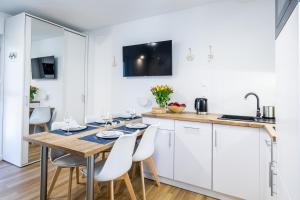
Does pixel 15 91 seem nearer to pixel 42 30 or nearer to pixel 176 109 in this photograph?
pixel 42 30

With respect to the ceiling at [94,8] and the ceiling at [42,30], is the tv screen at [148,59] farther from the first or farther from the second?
the ceiling at [42,30]

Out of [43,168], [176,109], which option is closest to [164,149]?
Result: [176,109]

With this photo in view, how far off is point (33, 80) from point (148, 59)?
1.87m

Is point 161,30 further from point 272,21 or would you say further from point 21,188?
point 21,188

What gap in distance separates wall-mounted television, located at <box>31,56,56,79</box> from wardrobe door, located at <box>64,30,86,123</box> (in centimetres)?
21

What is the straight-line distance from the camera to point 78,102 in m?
3.59

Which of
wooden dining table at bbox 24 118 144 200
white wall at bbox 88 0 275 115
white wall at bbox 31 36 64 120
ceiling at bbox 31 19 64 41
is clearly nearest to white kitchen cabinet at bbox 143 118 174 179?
white wall at bbox 88 0 275 115

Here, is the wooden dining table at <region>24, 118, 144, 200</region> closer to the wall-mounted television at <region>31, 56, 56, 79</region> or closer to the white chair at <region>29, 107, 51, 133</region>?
the white chair at <region>29, 107, 51, 133</region>

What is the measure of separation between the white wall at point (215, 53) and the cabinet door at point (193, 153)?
1.91 feet

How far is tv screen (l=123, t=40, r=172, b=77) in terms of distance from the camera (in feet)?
9.10

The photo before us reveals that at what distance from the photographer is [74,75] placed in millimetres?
3508

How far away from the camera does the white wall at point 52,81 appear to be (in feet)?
9.64

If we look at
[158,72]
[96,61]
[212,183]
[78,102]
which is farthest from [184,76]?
[78,102]

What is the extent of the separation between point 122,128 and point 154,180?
0.90 m
